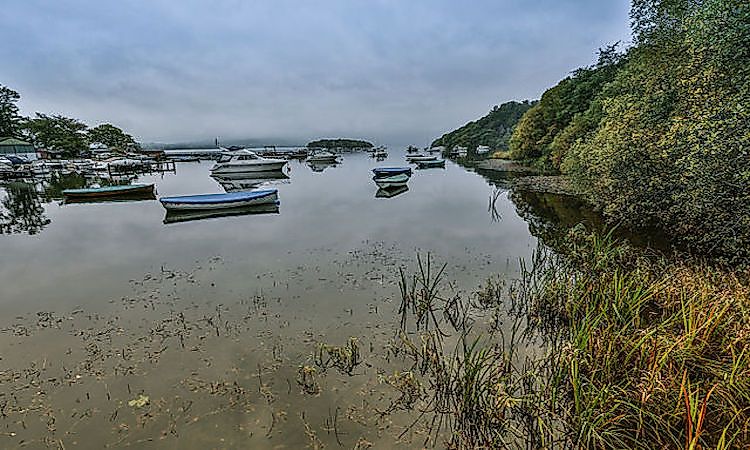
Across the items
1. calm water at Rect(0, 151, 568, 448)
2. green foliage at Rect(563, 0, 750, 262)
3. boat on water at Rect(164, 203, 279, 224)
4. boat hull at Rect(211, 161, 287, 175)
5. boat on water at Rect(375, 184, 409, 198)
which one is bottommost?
calm water at Rect(0, 151, 568, 448)

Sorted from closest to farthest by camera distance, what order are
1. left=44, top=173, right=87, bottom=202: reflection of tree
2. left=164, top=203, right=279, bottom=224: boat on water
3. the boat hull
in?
left=164, top=203, right=279, bottom=224: boat on water
left=44, top=173, right=87, bottom=202: reflection of tree
the boat hull

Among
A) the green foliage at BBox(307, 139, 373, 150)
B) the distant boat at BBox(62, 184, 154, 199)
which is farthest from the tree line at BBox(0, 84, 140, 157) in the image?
the green foliage at BBox(307, 139, 373, 150)

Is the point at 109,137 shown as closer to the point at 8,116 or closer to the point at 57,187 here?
the point at 8,116

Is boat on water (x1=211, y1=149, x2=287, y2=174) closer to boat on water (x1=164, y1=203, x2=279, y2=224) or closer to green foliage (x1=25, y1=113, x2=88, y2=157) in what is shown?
boat on water (x1=164, y1=203, x2=279, y2=224)

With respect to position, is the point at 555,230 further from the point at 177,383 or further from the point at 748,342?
the point at 177,383

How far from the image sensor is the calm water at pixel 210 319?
4141 mm

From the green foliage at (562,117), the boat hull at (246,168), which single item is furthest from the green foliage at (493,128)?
the boat hull at (246,168)

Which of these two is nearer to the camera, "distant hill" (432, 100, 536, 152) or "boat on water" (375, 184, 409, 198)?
"boat on water" (375, 184, 409, 198)

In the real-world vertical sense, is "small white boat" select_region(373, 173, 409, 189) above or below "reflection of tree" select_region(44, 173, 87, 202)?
above

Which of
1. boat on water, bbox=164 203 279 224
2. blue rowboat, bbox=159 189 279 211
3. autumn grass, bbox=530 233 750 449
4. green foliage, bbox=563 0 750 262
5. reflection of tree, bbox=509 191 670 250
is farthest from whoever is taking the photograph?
blue rowboat, bbox=159 189 279 211

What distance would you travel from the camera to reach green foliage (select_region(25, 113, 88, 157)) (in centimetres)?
4897

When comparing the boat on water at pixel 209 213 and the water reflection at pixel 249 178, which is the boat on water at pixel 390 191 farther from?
the water reflection at pixel 249 178

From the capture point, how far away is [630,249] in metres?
9.44

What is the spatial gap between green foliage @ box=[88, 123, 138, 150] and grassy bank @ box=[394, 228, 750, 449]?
218 ft
